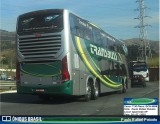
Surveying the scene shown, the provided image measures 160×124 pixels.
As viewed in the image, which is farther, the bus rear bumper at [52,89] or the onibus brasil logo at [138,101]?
the bus rear bumper at [52,89]

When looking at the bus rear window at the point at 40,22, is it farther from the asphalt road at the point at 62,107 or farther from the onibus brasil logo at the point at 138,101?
the onibus brasil logo at the point at 138,101

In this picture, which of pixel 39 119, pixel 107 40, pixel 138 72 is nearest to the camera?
pixel 39 119

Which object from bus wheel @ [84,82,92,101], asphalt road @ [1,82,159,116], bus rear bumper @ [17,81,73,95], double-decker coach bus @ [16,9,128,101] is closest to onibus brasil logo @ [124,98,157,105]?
asphalt road @ [1,82,159,116]

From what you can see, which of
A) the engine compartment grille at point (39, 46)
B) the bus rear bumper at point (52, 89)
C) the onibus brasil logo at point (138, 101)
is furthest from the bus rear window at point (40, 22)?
the onibus brasil logo at point (138, 101)

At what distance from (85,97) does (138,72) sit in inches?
1070

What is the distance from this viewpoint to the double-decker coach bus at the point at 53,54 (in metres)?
15.0

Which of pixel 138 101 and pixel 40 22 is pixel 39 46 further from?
pixel 138 101

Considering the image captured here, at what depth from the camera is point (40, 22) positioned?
1531 cm

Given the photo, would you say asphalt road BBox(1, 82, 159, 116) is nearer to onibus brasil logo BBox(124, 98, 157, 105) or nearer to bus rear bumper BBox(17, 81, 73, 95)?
bus rear bumper BBox(17, 81, 73, 95)

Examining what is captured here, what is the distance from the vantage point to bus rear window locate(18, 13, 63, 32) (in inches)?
592

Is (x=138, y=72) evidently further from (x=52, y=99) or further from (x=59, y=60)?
(x=59, y=60)

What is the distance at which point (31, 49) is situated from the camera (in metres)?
15.6

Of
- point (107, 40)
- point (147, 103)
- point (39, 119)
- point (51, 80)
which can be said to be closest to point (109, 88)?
point (107, 40)

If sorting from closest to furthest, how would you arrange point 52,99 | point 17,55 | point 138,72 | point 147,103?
point 147,103 → point 17,55 → point 52,99 → point 138,72
